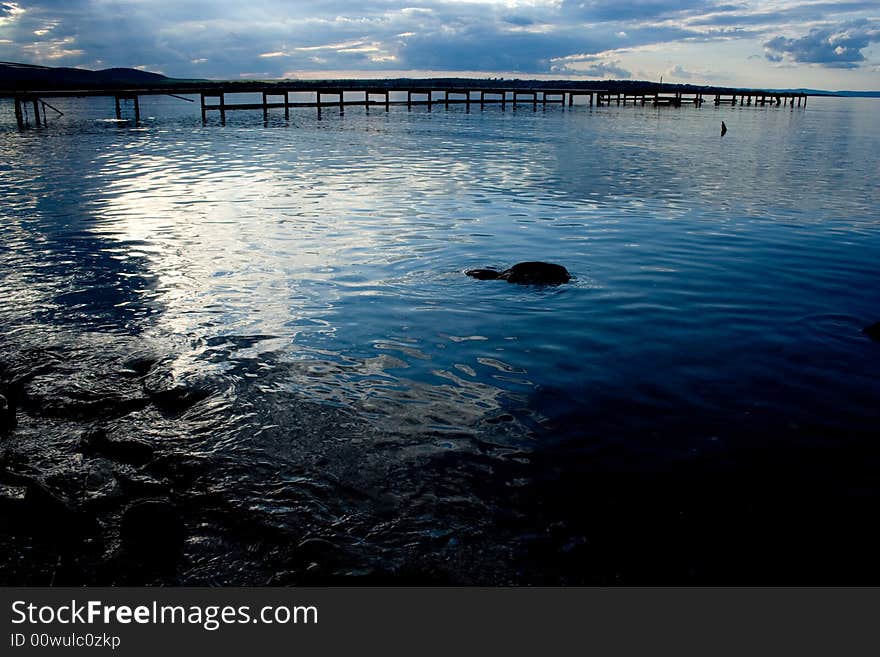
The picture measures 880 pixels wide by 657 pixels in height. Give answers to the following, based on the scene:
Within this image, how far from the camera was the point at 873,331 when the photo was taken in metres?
9.18

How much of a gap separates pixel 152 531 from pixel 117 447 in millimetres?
1537

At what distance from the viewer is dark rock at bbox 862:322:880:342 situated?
9078 mm

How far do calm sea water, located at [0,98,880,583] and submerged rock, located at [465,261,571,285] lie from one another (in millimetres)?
399

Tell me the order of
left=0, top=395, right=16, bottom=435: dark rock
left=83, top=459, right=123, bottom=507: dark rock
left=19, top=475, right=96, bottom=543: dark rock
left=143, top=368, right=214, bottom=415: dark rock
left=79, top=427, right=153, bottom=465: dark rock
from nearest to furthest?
left=19, top=475, right=96, bottom=543: dark rock → left=83, top=459, right=123, bottom=507: dark rock → left=79, top=427, right=153, bottom=465: dark rock → left=0, top=395, right=16, bottom=435: dark rock → left=143, top=368, right=214, bottom=415: dark rock

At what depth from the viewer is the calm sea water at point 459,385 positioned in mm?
4734

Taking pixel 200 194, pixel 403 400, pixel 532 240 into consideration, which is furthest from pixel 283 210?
pixel 403 400

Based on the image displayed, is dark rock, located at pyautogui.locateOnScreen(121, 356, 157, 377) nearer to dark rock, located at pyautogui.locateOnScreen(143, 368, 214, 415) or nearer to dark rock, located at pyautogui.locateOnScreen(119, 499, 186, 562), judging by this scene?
dark rock, located at pyautogui.locateOnScreen(143, 368, 214, 415)

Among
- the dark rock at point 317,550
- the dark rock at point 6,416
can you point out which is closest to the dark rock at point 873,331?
the dark rock at point 317,550

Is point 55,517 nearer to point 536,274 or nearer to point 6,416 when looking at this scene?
point 6,416

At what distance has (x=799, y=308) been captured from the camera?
10453mm

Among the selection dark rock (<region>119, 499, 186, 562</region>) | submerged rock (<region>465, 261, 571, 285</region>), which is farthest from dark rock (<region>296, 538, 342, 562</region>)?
submerged rock (<region>465, 261, 571, 285</region>)

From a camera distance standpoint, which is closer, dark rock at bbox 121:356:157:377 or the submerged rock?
dark rock at bbox 121:356:157:377

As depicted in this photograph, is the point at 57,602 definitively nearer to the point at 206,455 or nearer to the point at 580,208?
the point at 206,455

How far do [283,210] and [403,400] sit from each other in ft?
41.4
